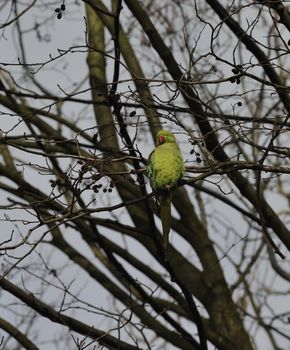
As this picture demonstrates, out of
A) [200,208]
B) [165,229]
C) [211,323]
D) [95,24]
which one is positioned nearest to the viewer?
[165,229]

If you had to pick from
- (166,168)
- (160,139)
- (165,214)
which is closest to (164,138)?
(160,139)

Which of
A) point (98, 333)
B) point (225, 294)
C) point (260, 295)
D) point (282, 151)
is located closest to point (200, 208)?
point (260, 295)

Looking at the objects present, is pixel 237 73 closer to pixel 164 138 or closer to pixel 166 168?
pixel 166 168

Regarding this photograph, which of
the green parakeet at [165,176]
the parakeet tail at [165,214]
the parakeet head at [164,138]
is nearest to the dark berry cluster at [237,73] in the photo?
the green parakeet at [165,176]

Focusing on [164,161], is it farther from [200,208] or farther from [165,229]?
[200,208]

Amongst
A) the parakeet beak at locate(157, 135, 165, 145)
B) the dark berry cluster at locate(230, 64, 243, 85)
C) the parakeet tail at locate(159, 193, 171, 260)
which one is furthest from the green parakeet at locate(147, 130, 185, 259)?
the dark berry cluster at locate(230, 64, 243, 85)

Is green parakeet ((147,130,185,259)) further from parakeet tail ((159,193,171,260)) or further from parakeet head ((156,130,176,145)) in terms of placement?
parakeet head ((156,130,176,145))

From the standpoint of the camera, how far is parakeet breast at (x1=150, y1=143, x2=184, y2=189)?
6.00 m

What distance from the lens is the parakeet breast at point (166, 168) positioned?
19.7 ft

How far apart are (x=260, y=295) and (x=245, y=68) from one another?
6.61m

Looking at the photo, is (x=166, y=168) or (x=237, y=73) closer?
(x=237, y=73)

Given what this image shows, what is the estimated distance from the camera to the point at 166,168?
602cm

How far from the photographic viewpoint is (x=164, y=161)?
6.12m

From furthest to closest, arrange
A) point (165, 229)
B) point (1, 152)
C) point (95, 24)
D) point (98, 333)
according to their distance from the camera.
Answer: point (95, 24) → point (1, 152) → point (98, 333) → point (165, 229)
